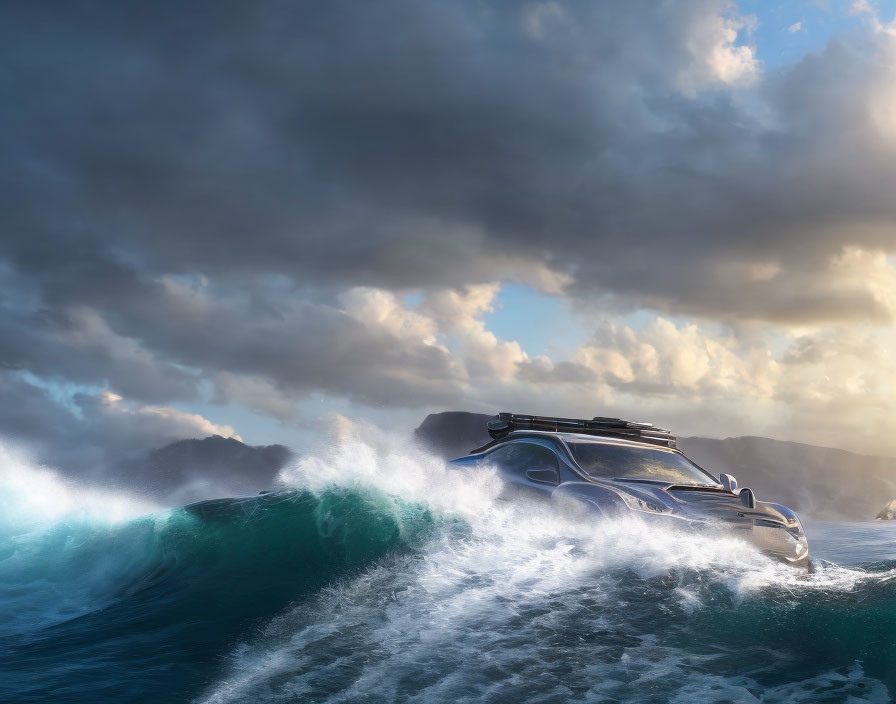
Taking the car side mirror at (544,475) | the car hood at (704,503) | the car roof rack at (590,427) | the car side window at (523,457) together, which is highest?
Answer: the car roof rack at (590,427)

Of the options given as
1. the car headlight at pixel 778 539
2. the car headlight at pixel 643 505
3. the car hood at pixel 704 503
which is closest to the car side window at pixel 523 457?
the car hood at pixel 704 503

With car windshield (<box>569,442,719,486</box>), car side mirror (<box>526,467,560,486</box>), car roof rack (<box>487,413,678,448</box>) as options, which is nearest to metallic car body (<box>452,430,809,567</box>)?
car side mirror (<box>526,467,560,486</box>)

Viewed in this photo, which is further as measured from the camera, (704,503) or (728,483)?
(728,483)

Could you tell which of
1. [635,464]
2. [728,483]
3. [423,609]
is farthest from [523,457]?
[423,609]

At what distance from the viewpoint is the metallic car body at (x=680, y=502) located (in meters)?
7.45

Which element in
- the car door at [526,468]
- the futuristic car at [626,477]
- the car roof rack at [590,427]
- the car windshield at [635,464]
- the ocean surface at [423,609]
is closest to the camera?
the ocean surface at [423,609]

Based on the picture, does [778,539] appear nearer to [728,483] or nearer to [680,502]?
[680,502]

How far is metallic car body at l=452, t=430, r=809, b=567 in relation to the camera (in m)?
7.45

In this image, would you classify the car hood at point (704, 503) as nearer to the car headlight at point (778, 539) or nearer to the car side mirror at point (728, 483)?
the car headlight at point (778, 539)

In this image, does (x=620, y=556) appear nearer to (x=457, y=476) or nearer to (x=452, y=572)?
(x=452, y=572)

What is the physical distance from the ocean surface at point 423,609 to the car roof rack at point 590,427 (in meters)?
1.18

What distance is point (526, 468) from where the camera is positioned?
9.02m

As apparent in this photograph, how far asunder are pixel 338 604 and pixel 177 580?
3.05 metres

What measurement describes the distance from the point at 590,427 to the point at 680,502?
287cm
